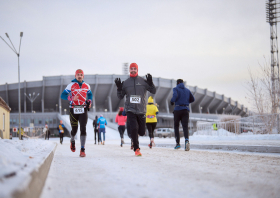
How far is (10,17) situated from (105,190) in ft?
48.6

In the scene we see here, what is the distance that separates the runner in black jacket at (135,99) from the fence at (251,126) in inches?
381

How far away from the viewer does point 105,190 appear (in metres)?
2.34

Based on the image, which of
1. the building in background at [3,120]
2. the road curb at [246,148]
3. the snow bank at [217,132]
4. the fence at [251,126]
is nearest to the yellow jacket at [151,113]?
the road curb at [246,148]

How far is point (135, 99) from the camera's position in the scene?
620 centimetres

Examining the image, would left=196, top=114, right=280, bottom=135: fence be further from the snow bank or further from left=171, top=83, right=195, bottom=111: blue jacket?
left=171, top=83, right=195, bottom=111: blue jacket

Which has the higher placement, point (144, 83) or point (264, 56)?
point (264, 56)

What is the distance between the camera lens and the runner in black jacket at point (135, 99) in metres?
6.18

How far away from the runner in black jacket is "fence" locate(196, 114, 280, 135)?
969 centimetres

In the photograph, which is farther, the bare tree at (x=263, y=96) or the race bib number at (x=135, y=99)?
the bare tree at (x=263, y=96)

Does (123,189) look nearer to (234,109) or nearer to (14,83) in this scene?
(14,83)

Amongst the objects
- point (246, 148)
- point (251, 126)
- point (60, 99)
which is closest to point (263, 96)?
point (251, 126)

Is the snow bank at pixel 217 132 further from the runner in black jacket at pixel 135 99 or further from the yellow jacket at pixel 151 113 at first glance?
the runner in black jacket at pixel 135 99

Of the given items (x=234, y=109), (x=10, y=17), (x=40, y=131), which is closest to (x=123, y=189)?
(x=10, y=17)

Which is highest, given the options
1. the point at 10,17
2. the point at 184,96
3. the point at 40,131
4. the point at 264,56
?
the point at 10,17
